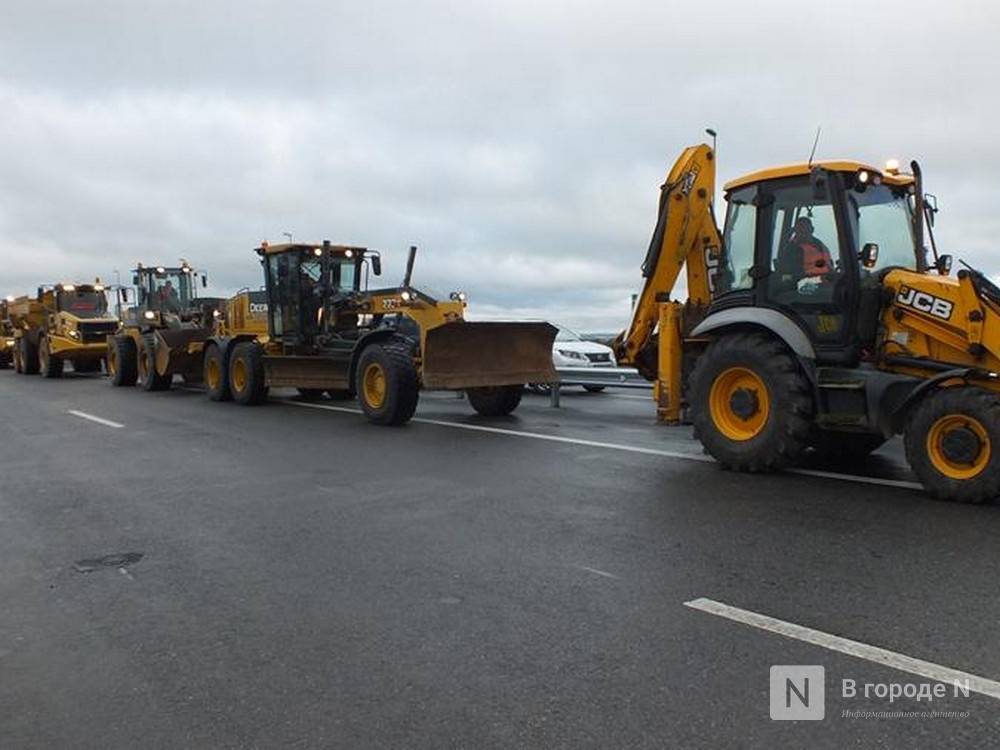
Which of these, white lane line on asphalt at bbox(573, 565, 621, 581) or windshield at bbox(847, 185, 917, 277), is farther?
windshield at bbox(847, 185, 917, 277)

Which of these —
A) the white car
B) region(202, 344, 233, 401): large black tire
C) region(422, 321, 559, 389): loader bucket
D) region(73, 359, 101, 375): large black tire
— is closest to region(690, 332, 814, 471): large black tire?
region(422, 321, 559, 389): loader bucket

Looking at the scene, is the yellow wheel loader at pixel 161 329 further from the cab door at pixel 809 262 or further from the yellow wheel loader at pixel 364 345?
the cab door at pixel 809 262

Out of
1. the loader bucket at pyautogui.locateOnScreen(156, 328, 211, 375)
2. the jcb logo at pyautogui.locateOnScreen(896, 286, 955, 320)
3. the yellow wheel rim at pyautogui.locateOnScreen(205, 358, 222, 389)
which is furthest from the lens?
the loader bucket at pyautogui.locateOnScreen(156, 328, 211, 375)

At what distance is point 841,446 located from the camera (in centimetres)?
874

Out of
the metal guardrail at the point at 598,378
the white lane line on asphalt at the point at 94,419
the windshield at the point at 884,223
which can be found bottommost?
the white lane line on asphalt at the point at 94,419

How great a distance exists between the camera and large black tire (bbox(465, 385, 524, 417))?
1331 cm

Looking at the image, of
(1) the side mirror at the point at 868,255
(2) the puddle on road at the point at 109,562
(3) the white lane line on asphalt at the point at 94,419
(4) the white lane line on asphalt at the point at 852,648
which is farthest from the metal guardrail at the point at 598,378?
(4) the white lane line on asphalt at the point at 852,648

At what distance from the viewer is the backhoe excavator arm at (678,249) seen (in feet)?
32.4

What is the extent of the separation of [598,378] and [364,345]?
14.6 feet

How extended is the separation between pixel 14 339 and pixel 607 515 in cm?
2990

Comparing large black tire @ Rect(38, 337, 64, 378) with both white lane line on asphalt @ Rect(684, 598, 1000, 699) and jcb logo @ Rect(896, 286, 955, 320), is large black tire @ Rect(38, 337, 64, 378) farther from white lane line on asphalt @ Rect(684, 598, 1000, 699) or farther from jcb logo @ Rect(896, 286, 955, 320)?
white lane line on asphalt @ Rect(684, 598, 1000, 699)

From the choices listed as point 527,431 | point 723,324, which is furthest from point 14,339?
point 723,324

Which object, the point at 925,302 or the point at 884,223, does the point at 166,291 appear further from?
the point at 925,302

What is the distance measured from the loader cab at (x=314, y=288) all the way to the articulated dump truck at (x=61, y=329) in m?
13.3
